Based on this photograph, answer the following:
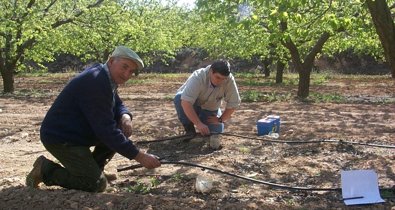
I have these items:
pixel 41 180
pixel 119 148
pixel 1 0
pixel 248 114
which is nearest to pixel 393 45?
pixel 119 148

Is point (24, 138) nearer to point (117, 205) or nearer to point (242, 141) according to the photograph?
point (242, 141)

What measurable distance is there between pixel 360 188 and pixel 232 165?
5.30 ft

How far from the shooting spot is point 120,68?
3881 millimetres

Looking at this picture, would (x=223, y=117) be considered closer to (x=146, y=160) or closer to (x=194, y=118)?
(x=194, y=118)

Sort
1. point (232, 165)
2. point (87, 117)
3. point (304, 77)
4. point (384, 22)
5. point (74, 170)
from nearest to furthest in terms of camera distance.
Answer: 1. point (87, 117)
2. point (74, 170)
3. point (384, 22)
4. point (232, 165)
5. point (304, 77)

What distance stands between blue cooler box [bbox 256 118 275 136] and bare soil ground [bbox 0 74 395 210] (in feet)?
0.90

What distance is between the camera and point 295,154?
18.5 feet

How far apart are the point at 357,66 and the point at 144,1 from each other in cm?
1529

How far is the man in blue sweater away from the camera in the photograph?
12.2 ft

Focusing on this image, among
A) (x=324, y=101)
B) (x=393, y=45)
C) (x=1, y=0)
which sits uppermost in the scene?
(x=1, y=0)

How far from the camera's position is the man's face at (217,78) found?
5281 mm

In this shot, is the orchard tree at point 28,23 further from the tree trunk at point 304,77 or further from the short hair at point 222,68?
the short hair at point 222,68

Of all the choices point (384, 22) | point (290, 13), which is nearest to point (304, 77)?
point (290, 13)

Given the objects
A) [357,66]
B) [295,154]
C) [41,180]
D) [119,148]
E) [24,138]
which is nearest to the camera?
[119,148]
